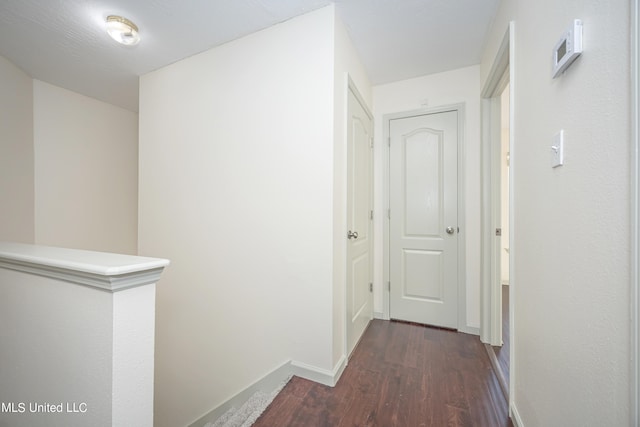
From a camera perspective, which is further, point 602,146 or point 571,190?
point 571,190

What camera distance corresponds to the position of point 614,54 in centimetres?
65

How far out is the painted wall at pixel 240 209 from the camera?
5.74 feet

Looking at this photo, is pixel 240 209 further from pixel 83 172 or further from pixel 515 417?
pixel 83 172

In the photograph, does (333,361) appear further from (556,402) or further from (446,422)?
(556,402)

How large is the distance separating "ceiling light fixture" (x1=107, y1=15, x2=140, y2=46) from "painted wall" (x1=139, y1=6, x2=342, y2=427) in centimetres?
45

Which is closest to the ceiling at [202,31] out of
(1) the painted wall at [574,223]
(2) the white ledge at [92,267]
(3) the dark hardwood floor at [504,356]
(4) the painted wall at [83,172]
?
(4) the painted wall at [83,172]

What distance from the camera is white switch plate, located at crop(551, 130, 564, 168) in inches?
35.1

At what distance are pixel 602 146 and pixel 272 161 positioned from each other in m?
1.68

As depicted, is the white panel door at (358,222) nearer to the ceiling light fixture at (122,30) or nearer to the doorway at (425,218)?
the doorway at (425,218)

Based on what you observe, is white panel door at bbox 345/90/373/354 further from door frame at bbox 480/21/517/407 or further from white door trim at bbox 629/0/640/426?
white door trim at bbox 629/0/640/426

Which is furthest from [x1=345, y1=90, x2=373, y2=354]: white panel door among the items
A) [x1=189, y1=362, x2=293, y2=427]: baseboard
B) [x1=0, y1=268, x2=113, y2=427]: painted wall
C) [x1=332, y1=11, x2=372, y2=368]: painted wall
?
[x1=0, y1=268, x2=113, y2=427]: painted wall

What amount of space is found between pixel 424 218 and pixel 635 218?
2.07 meters

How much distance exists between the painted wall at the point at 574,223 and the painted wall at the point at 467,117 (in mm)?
1166

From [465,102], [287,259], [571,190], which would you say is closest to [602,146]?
[571,190]
